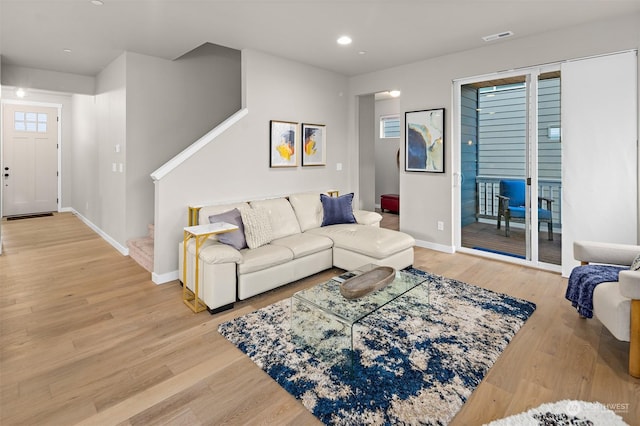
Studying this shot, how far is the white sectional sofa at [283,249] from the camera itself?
3.03m

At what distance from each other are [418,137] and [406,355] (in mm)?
3567

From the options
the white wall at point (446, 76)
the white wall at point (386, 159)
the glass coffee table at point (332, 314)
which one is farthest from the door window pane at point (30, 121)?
the glass coffee table at point (332, 314)

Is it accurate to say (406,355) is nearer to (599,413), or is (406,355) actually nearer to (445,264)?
(599,413)

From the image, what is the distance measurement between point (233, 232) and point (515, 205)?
3.53m

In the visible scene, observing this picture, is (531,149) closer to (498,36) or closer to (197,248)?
(498,36)

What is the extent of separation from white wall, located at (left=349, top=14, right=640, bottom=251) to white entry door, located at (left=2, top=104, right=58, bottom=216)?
7195 mm

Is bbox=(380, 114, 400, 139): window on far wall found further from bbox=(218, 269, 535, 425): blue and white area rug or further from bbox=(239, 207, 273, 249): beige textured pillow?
bbox=(218, 269, 535, 425): blue and white area rug

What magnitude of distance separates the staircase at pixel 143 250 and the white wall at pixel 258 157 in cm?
Result: 40

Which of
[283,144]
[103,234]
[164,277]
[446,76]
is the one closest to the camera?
[164,277]

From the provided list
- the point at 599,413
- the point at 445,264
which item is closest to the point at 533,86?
the point at 445,264

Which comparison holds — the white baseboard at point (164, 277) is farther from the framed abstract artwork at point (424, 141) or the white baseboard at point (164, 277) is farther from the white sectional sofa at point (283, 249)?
the framed abstract artwork at point (424, 141)

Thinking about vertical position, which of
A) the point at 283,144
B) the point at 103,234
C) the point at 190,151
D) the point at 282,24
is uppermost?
the point at 282,24

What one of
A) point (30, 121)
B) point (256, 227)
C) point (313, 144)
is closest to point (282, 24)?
point (313, 144)

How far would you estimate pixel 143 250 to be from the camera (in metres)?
4.18
